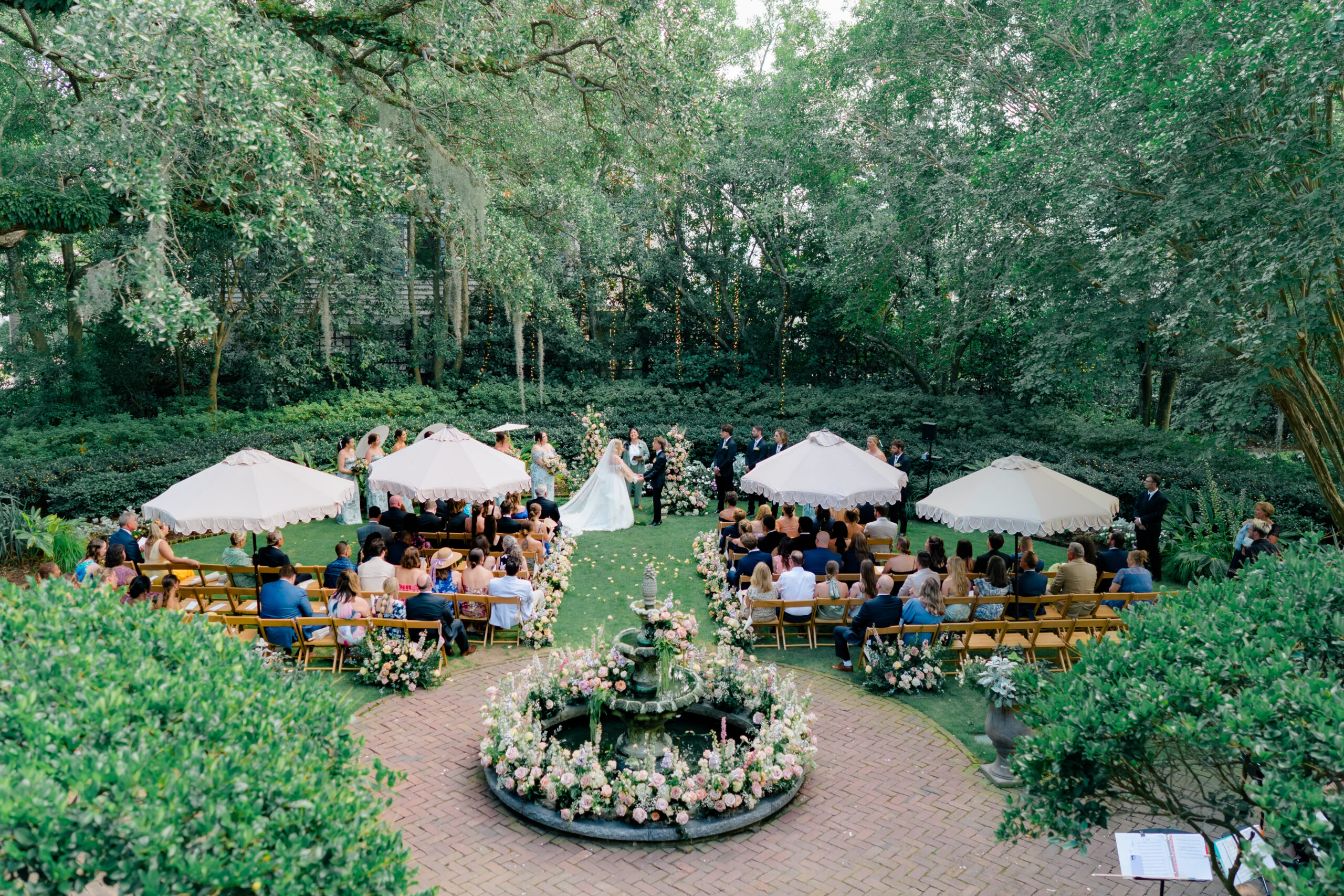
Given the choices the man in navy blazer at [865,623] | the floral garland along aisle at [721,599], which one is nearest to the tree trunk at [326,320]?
the floral garland along aisle at [721,599]

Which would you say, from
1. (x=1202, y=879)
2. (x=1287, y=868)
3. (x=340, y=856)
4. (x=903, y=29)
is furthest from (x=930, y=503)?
(x=903, y=29)

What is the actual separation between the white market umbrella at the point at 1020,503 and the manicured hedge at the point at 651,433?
6.21m

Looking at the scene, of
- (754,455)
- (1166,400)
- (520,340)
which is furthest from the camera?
(1166,400)

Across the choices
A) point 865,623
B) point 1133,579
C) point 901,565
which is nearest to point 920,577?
point 865,623

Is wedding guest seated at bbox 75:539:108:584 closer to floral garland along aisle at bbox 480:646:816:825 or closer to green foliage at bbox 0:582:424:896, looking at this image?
floral garland along aisle at bbox 480:646:816:825

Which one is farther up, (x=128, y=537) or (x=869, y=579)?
(x=128, y=537)

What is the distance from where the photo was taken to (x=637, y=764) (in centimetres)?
712

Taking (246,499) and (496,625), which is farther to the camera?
(496,625)

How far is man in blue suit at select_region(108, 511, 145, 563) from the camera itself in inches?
418

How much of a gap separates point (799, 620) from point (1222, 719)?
6630mm

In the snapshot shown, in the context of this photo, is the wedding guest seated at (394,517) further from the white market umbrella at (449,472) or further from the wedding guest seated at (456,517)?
the wedding guest seated at (456,517)

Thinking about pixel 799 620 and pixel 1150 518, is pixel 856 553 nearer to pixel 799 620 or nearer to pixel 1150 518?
pixel 799 620

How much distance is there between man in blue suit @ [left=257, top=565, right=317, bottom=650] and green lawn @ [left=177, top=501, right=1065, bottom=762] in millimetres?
890

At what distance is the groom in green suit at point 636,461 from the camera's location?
17.2 m
